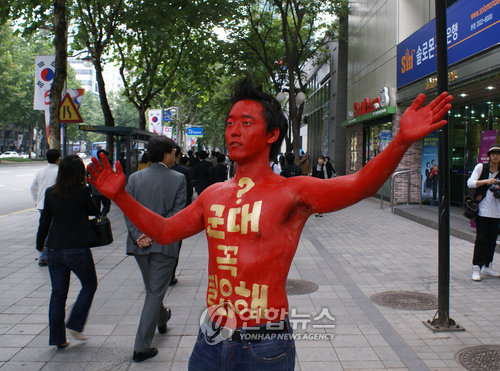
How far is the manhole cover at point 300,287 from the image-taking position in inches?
234

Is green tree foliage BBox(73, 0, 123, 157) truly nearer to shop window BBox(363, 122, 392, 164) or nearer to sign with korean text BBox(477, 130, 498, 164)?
shop window BBox(363, 122, 392, 164)

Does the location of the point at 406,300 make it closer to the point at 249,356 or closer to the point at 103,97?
the point at 249,356

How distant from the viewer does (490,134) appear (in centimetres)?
1107

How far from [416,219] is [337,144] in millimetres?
13502

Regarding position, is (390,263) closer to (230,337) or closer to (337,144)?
(230,337)

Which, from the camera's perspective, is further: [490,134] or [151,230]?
[490,134]

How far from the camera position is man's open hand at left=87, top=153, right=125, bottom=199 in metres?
2.17

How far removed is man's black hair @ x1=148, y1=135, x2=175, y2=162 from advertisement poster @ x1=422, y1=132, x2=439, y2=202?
1205cm

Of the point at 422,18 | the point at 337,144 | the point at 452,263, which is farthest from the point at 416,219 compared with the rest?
the point at 337,144

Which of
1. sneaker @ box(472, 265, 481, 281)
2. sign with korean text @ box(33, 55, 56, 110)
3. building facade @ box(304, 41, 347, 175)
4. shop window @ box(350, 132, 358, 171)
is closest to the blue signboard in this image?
building facade @ box(304, 41, 347, 175)

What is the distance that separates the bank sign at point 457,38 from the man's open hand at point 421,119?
8.51 m

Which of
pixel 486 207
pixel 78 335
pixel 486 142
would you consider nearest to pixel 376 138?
pixel 486 142

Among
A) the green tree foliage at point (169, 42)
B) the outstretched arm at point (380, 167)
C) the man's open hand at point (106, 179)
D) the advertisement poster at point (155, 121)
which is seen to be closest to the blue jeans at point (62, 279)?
the man's open hand at point (106, 179)

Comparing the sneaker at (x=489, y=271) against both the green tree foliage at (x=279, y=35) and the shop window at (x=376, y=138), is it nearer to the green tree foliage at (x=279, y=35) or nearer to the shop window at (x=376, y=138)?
the shop window at (x=376, y=138)
